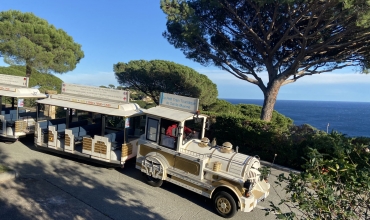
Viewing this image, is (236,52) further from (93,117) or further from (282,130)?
(93,117)

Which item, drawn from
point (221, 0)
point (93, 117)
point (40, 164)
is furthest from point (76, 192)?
point (221, 0)

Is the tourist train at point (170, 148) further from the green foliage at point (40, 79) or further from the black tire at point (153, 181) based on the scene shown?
the green foliage at point (40, 79)

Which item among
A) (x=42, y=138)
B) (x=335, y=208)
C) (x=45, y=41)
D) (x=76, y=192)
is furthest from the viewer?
(x=45, y=41)

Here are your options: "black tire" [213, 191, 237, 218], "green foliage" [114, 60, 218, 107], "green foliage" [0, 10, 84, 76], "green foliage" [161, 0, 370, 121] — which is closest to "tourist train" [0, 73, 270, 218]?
"black tire" [213, 191, 237, 218]

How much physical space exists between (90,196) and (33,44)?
53.4ft

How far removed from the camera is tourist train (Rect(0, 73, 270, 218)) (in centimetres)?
647

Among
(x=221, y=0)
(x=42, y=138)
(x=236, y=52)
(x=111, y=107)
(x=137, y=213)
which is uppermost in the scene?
(x=221, y=0)

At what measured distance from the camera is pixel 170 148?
7.38 meters

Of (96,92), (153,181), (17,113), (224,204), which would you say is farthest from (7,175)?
(224,204)

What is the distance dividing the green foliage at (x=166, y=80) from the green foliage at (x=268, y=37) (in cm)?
515

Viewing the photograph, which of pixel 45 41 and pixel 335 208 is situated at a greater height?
pixel 45 41

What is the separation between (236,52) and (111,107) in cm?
924

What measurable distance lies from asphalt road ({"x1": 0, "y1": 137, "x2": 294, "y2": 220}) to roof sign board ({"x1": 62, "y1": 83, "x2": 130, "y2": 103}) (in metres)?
2.38

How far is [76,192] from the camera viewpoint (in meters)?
6.96
